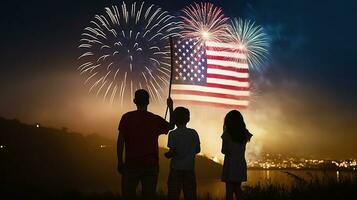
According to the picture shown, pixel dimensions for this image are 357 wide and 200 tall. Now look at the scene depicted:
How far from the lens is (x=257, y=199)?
10641 mm

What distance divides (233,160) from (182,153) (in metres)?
1.12

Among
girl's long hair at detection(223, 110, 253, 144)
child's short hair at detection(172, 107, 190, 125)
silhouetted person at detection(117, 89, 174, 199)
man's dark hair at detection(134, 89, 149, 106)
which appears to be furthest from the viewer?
girl's long hair at detection(223, 110, 253, 144)

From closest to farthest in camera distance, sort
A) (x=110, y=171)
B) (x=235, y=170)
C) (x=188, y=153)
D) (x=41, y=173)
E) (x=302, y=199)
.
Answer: (x=188, y=153), (x=235, y=170), (x=302, y=199), (x=41, y=173), (x=110, y=171)

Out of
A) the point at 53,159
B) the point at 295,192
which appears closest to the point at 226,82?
the point at 295,192

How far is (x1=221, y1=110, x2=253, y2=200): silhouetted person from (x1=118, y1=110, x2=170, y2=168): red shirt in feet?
7.13

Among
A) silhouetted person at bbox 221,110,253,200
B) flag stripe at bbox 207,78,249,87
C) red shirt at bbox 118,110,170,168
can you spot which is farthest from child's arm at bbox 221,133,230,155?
flag stripe at bbox 207,78,249,87

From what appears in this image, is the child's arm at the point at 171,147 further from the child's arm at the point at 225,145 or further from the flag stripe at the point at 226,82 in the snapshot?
the flag stripe at the point at 226,82

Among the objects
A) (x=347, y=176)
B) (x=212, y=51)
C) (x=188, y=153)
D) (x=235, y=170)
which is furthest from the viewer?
(x=212, y=51)

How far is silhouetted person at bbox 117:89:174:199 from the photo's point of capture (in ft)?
22.3

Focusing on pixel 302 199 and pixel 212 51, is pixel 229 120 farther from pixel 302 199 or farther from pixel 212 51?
pixel 212 51

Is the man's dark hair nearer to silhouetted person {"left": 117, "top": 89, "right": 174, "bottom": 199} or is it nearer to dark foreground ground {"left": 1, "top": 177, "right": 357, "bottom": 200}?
silhouetted person {"left": 117, "top": 89, "right": 174, "bottom": 199}

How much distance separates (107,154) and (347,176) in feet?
623

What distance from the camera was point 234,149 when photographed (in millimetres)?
9008

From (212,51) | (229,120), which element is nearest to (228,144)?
(229,120)
